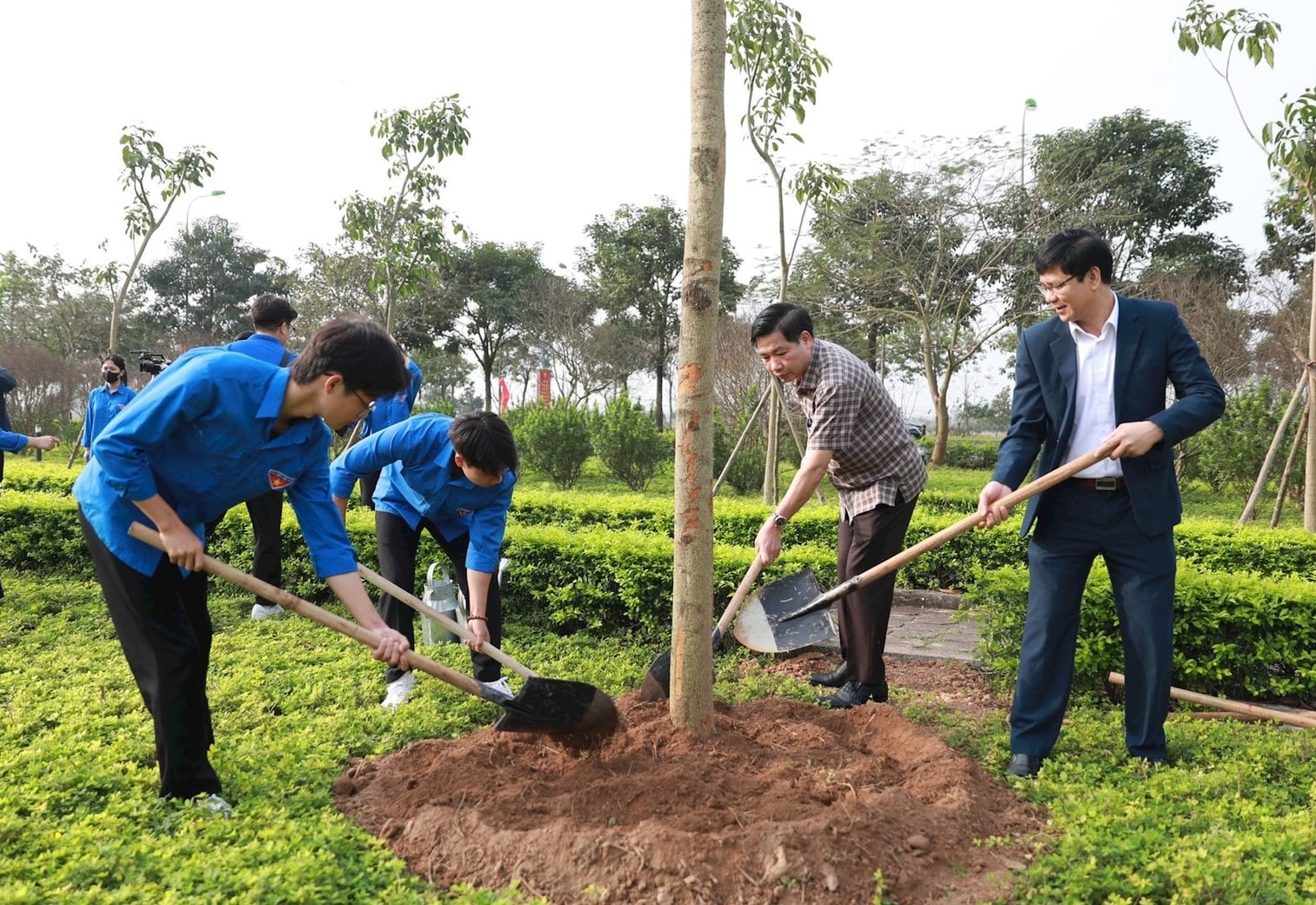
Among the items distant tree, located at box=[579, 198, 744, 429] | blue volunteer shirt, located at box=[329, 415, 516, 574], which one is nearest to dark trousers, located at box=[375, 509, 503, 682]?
blue volunteer shirt, located at box=[329, 415, 516, 574]

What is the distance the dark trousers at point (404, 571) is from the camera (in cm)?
384

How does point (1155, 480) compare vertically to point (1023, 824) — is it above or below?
above

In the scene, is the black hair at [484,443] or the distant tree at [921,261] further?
the distant tree at [921,261]

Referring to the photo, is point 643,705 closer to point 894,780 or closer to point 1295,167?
point 894,780

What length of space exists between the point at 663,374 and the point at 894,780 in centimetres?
2813

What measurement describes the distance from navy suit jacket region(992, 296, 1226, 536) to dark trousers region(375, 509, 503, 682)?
2251mm

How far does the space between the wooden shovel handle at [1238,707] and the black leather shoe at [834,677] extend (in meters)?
1.12

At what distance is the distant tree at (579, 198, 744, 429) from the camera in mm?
27906

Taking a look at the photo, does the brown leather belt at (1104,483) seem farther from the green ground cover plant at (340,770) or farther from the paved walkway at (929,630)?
the paved walkway at (929,630)

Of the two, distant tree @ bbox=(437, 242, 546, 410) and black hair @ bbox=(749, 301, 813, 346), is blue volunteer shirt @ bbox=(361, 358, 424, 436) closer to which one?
black hair @ bbox=(749, 301, 813, 346)

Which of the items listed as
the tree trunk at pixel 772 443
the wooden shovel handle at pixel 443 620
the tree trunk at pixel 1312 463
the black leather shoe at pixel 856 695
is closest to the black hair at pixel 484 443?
the wooden shovel handle at pixel 443 620

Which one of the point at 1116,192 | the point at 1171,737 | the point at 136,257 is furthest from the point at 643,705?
the point at 1116,192

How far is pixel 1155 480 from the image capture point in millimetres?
2830

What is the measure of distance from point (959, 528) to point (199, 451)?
2.58m
